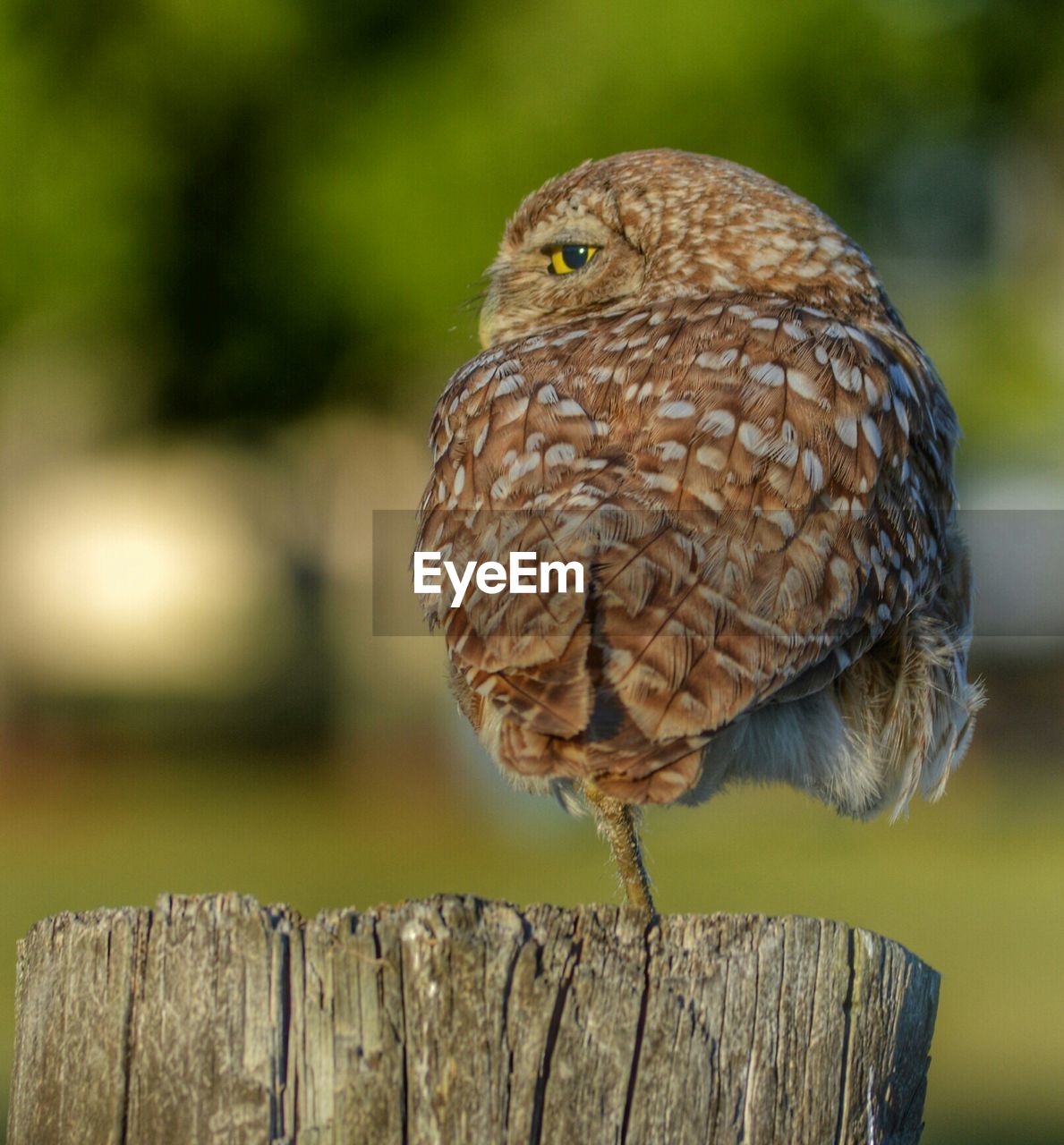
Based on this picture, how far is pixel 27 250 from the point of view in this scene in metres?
13.1

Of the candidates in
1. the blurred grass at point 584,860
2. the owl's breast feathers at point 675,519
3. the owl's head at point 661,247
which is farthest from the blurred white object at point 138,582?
the owl's breast feathers at point 675,519

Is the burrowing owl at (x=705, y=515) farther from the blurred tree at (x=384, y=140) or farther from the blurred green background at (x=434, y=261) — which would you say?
the blurred tree at (x=384, y=140)

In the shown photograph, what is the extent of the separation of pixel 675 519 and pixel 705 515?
8 cm

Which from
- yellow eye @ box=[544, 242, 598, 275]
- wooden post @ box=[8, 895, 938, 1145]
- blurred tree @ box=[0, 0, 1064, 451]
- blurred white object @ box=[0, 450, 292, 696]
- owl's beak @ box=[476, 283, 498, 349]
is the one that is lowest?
wooden post @ box=[8, 895, 938, 1145]

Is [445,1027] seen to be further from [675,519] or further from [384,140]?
[384,140]

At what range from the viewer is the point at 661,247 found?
470 centimetres

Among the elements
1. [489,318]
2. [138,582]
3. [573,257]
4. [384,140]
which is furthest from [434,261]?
[138,582]

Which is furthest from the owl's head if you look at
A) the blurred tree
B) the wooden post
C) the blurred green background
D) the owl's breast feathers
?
the blurred tree

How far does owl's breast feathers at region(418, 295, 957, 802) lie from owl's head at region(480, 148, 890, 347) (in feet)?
1.27

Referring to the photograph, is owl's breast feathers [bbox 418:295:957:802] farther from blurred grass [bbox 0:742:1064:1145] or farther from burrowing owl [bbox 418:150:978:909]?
blurred grass [bbox 0:742:1064:1145]

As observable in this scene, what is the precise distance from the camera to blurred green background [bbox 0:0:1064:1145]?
12.7 m

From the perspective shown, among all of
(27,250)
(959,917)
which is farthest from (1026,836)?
(27,250)

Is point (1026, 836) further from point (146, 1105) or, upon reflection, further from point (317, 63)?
point (146, 1105)

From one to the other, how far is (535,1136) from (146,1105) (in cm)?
59
